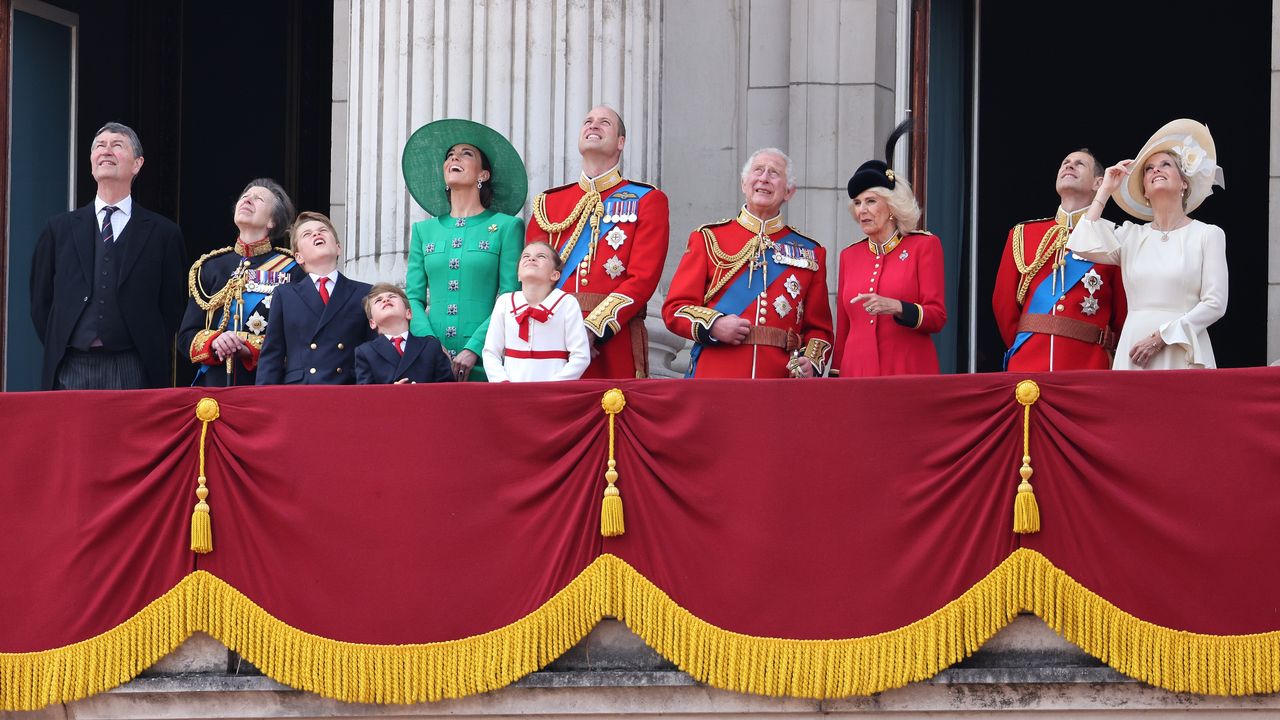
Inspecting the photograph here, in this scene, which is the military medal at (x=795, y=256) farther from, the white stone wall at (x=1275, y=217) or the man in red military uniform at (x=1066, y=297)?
the white stone wall at (x=1275, y=217)

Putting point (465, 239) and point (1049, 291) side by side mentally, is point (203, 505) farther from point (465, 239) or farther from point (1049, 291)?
point (1049, 291)

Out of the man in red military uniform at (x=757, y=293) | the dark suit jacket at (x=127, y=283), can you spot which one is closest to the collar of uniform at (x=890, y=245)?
the man in red military uniform at (x=757, y=293)

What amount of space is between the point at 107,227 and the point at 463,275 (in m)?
1.69

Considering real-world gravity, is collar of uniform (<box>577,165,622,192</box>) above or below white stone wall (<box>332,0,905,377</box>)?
below

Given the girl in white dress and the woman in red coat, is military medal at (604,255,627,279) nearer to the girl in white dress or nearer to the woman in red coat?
the girl in white dress

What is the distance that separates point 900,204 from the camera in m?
9.26

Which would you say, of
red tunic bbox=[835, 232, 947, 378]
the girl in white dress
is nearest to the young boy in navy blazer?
the girl in white dress

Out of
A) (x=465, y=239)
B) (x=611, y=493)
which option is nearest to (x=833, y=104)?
(x=465, y=239)

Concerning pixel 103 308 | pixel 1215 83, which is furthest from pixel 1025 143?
pixel 103 308

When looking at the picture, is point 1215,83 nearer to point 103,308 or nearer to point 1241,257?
point 1241,257

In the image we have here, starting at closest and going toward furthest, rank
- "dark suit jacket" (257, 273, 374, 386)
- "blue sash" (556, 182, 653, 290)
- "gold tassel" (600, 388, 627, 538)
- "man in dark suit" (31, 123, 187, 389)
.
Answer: "gold tassel" (600, 388, 627, 538), "dark suit jacket" (257, 273, 374, 386), "blue sash" (556, 182, 653, 290), "man in dark suit" (31, 123, 187, 389)

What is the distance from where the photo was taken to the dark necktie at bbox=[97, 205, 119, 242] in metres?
9.78

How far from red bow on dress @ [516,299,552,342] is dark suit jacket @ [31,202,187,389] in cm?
188

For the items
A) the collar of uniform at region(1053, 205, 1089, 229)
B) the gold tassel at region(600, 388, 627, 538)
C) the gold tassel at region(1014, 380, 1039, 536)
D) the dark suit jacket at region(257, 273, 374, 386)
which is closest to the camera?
the gold tassel at region(1014, 380, 1039, 536)
